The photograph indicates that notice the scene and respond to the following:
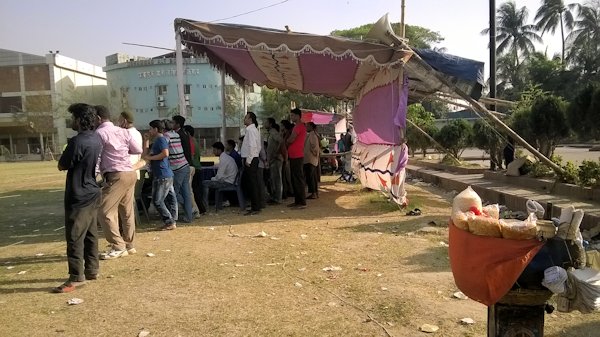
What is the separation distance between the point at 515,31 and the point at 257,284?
5216 cm

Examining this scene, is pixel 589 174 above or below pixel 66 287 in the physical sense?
above

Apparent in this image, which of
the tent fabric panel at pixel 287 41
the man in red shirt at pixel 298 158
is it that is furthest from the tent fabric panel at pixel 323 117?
the tent fabric panel at pixel 287 41

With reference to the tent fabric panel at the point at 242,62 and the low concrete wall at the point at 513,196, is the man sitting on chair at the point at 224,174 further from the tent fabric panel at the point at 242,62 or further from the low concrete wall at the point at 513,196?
the low concrete wall at the point at 513,196

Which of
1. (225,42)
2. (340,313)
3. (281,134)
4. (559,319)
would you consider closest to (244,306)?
(340,313)

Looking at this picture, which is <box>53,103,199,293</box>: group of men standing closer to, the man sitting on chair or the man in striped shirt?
the man in striped shirt

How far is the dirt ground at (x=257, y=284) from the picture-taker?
12.0 ft

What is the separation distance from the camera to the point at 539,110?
11070 millimetres

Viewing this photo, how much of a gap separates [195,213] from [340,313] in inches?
197

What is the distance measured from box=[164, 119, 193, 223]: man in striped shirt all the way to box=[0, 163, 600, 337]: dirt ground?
472 millimetres

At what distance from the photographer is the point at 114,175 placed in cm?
550

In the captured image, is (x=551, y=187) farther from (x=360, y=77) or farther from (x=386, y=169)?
(x=360, y=77)

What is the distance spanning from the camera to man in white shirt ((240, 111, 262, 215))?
8.38 metres

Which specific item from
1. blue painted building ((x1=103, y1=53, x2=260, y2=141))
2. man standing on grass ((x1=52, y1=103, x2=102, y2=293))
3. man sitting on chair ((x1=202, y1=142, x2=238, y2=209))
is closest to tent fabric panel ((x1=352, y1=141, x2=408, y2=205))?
man sitting on chair ((x1=202, y1=142, x2=238, y2=209))

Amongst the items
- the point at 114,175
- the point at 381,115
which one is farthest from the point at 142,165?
the point at 381,115
